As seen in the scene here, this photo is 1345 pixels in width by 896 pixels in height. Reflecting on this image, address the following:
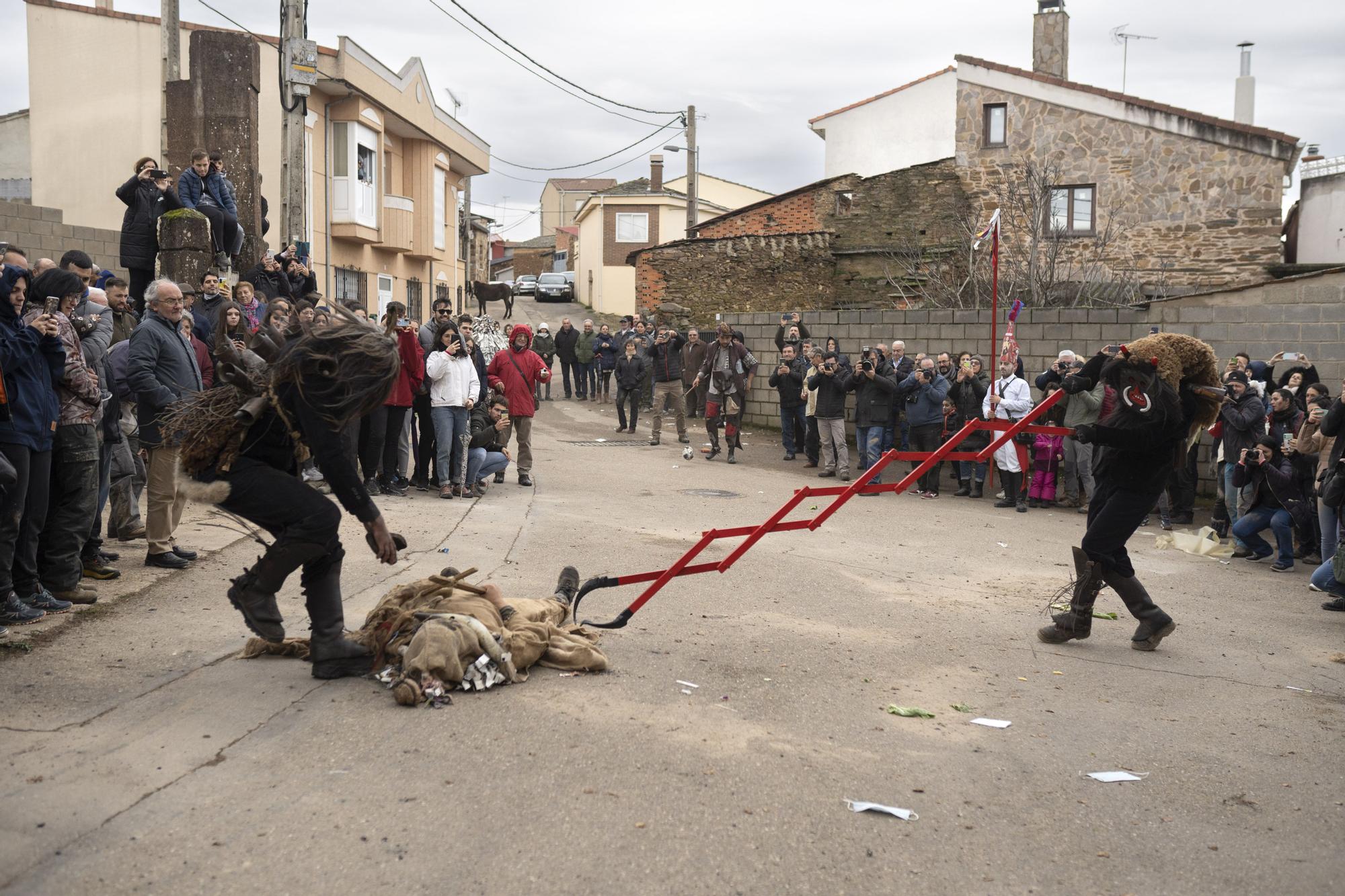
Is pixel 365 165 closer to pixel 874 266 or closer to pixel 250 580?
→ pixel 874 266

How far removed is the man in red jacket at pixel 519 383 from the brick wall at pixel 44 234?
5679mm

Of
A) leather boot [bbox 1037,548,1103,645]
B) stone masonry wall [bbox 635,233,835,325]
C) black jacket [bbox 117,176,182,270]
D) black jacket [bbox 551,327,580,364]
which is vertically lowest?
leather boot [bbox 1037,548,1103,645]

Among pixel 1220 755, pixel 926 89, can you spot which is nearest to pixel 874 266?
pixel 926 89

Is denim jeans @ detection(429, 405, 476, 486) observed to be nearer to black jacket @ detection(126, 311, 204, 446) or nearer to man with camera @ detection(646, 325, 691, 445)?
black jacket @ detection(126, 311, 204, 446)

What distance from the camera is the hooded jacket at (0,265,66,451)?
623 cm

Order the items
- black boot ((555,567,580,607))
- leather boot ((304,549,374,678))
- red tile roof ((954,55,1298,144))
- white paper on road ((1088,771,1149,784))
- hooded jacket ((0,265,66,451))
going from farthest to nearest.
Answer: red tile roof ((954,55,1298,144)) → black boot ((555,567,580,607)) → hooded jacket ((0,265,66,451)) → leather boot ((304,549,374,678)) → white paper on road ((1088,771,1149,784))

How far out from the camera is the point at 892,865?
12.6 feet

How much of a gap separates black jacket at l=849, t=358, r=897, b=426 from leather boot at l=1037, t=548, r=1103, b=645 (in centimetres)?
855

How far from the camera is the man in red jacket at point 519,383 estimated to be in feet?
45.3

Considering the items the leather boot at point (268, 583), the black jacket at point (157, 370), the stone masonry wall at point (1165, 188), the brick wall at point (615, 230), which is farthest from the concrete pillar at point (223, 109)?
the brick wall at point (615, 230)

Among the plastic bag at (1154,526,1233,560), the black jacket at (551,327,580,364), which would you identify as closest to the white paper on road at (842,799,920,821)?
the plastic bag at (1154,526,1233,560)

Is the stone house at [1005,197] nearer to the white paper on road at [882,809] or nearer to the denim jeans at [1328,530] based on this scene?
the denim jeans at [1328,530]

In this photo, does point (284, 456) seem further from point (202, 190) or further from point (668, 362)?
point (668, 362)

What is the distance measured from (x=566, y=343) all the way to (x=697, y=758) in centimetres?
2290
